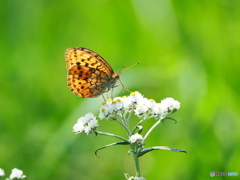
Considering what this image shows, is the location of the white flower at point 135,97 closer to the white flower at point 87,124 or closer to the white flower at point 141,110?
the white flower at point 141,110

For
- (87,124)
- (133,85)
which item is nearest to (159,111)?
(87,124)

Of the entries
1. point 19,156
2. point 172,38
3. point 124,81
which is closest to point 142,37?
point 172,38

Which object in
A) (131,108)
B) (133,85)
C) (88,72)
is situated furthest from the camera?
(133,85)

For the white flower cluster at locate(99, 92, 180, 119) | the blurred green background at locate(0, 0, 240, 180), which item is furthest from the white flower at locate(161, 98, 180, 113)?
the blurred green background at locate(0, 0, 240, 180)

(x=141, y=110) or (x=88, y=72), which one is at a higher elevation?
(x=88, y=72)

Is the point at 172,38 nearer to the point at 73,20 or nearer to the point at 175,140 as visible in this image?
the point at 175,140

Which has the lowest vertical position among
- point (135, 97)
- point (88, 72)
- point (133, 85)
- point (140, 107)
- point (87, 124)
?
point (87, 124)

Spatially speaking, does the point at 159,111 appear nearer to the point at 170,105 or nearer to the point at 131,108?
the point at 170,105

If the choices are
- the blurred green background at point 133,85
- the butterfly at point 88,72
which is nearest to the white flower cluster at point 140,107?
the butterfly at point 88,72
